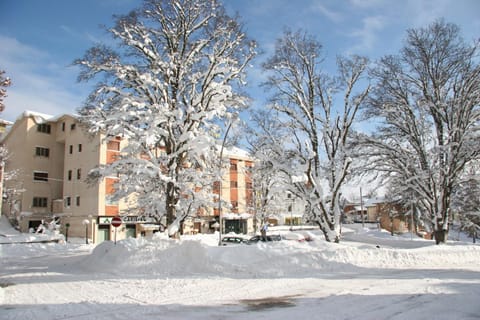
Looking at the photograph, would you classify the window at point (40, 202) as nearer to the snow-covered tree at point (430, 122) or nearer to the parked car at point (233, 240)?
the parked car at point (233, 240)

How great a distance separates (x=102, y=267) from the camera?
56.4ft

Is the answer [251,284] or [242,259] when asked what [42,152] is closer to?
[242,259]

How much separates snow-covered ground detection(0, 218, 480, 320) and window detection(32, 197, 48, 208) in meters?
29.6

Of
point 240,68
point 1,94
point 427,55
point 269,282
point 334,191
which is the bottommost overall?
point 269,282

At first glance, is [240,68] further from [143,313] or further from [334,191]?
[143,313]

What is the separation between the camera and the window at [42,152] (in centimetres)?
4574

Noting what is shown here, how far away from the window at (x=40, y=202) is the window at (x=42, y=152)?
17.6 feet

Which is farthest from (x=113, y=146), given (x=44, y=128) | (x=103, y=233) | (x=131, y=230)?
(x=44, y=128)

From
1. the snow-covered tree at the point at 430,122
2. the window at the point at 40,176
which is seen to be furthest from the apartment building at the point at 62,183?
the snow-covered tree at the point at 430,122

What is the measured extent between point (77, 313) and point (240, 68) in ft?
48.6

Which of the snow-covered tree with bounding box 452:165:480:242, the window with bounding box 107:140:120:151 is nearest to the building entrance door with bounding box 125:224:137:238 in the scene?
the window with bounding box 107:140:120:151

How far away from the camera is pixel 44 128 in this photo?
46875mm

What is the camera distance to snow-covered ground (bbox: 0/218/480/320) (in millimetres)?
9156

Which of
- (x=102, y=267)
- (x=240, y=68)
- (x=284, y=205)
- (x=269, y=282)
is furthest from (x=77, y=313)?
(x=284, y=205)
